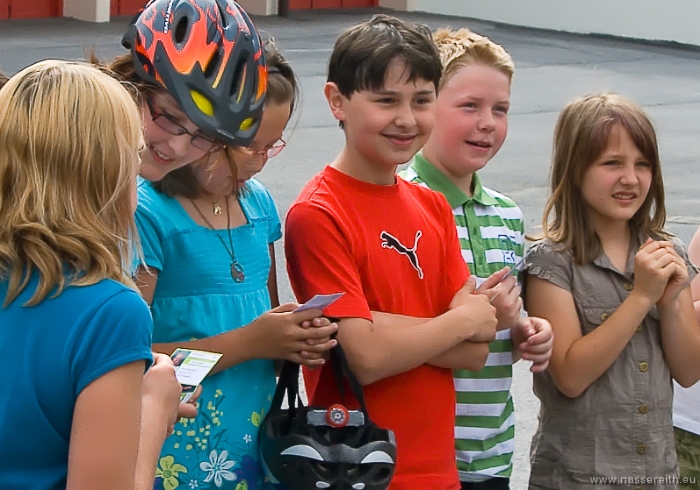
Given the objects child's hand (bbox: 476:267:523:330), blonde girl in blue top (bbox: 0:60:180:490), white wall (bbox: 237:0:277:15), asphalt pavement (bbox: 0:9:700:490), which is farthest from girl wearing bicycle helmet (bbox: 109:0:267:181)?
white wall (bbox: 237:0:277:15)

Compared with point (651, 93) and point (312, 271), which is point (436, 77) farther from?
point (651, 93)

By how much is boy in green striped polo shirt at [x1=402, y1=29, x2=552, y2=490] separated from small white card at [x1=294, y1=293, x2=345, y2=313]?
68 centimetres

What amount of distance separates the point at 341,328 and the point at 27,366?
1165mm

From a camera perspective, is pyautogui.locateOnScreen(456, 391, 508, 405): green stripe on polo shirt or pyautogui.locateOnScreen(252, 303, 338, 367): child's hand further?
pyautogui.locateOnScreen(456, 391, 508, 405): green stripe on polo shirt

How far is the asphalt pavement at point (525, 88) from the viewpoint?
10.2m

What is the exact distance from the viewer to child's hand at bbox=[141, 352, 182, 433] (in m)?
2.36

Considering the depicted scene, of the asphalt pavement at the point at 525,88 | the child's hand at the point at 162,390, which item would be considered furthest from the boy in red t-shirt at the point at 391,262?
the asphalt pavement at the point at 525,88

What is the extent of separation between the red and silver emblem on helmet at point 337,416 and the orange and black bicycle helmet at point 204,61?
2.40 feet

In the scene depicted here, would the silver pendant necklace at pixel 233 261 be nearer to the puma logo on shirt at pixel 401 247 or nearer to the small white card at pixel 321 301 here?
the small white card at pixel 321 301

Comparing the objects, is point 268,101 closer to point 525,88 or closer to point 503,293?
point 503,293

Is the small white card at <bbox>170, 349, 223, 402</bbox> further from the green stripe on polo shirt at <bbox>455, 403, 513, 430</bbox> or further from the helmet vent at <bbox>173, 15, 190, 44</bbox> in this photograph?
the green stripe on polo shirt at <bbox>455, 403, 513, 430</bbox>

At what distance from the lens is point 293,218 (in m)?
3.27

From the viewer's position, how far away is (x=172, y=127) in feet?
9.07

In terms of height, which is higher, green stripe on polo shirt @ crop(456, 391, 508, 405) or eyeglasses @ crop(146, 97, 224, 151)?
eyeglasses @ crop(146, 97, 224, 151)
